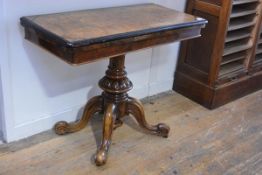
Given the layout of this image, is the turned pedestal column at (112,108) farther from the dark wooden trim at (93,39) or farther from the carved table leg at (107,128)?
the dark wooden trim at (93,39)

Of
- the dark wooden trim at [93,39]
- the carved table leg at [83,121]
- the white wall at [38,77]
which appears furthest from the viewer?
the carved table leg at [83,121]

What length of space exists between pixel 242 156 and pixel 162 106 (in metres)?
0.69

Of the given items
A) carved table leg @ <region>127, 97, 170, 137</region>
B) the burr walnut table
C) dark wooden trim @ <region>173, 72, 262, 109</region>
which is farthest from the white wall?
dark wooden trim @ <region>173, 72, 262, 109</region>

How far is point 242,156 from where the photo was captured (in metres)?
1.96

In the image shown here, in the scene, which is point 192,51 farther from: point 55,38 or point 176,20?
point 55,38

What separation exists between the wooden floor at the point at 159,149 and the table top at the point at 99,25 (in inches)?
25.1

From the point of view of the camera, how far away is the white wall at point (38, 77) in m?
1.68

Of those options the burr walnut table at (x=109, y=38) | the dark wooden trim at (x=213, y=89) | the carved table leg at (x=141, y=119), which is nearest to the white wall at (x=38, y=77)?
the burr walnut table at (x=109, y=38)

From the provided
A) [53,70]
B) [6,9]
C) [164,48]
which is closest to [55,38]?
[6,9]

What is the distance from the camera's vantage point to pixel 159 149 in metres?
1.95

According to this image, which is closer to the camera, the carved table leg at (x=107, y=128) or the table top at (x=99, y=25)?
the table top at (x=99, y=25)

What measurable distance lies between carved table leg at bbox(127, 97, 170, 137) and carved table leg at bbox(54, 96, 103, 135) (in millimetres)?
179

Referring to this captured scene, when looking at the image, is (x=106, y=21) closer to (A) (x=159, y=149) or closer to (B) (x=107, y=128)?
(B) (x=107, y=128)

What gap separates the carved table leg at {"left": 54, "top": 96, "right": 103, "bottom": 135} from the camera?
197cm
